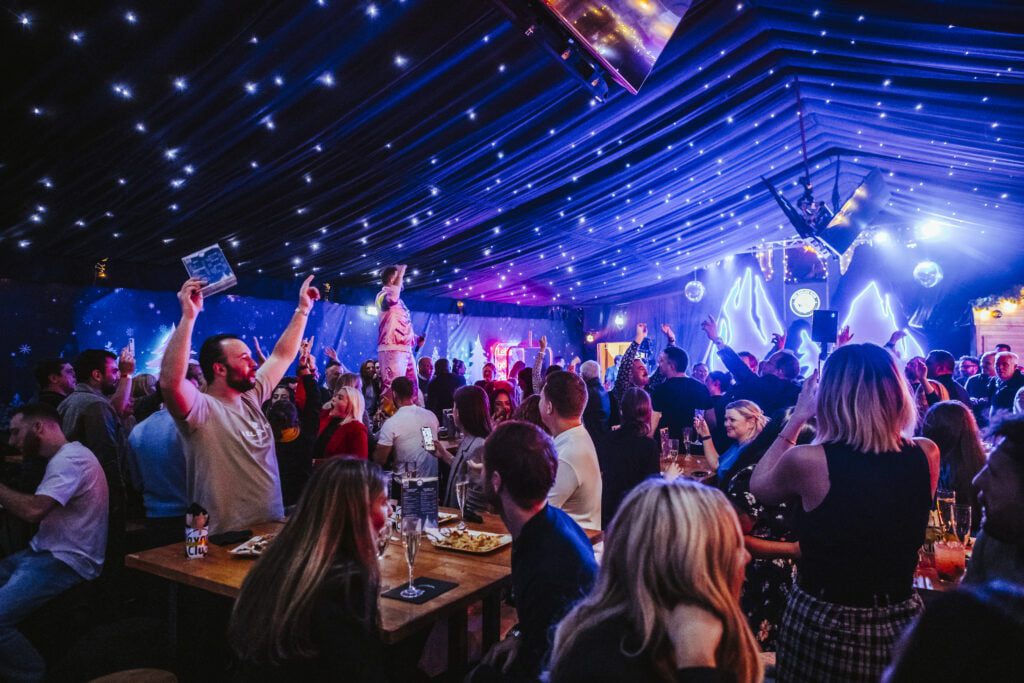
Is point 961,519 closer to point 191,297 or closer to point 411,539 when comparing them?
point 411,539

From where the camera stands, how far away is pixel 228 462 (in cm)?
277

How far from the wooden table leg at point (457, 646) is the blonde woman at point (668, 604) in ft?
4.34

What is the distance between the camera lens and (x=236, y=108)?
415 cm

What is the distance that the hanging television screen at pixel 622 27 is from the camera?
3568 millimetres

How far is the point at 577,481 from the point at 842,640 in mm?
1194

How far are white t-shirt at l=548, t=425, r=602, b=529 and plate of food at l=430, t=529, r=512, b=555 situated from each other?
0.95 feet

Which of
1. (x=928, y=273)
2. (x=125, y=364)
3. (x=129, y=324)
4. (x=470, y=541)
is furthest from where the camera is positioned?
(x=928, y=273)

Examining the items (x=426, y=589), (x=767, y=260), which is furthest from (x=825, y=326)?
(x=767, y=260)

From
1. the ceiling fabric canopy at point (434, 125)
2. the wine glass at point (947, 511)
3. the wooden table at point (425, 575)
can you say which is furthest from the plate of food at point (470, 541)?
the ceiling fabric canopy at point (434, 125)

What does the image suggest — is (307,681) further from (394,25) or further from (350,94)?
(350,94)

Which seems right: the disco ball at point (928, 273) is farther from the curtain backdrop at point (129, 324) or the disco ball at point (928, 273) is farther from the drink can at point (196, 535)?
the drink can at point (196, 535)

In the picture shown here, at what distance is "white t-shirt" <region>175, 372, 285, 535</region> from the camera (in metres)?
2.72

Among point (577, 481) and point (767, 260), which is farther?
point (767, 260)

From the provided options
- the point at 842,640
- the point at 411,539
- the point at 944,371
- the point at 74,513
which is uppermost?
the point at 944,371
